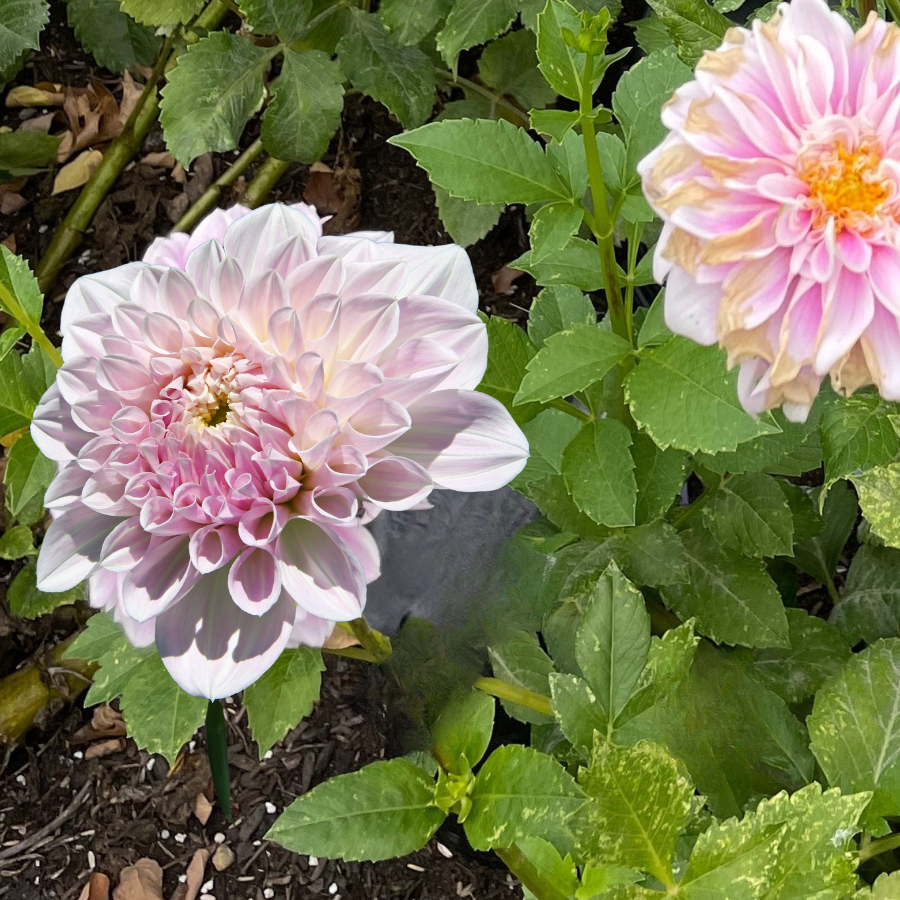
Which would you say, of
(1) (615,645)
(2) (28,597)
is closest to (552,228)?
(1) (615,645)

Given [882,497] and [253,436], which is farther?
[882,497]

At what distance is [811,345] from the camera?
437mm

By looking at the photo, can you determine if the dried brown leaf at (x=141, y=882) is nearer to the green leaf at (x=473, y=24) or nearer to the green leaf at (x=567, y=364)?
the green leaf at (x=567, y=364)

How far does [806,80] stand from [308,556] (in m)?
0.34

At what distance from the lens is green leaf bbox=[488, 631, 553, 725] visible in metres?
0.80

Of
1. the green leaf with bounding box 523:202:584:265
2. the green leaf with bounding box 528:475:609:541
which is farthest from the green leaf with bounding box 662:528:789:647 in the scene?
the green leaf with bounding box 523:202:584:265

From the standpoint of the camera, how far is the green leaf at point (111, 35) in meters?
1.34

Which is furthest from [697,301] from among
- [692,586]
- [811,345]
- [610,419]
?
[692,586]

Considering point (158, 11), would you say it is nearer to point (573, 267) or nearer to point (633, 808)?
point (573, 267)

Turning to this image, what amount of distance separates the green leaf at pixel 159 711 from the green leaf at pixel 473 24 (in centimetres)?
63

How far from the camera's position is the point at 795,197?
0.45 m

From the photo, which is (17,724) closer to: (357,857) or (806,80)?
(357,857)

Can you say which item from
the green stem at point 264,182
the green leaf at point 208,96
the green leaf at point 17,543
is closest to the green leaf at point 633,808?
the green leaf at point 17,543

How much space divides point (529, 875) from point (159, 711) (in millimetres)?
276
